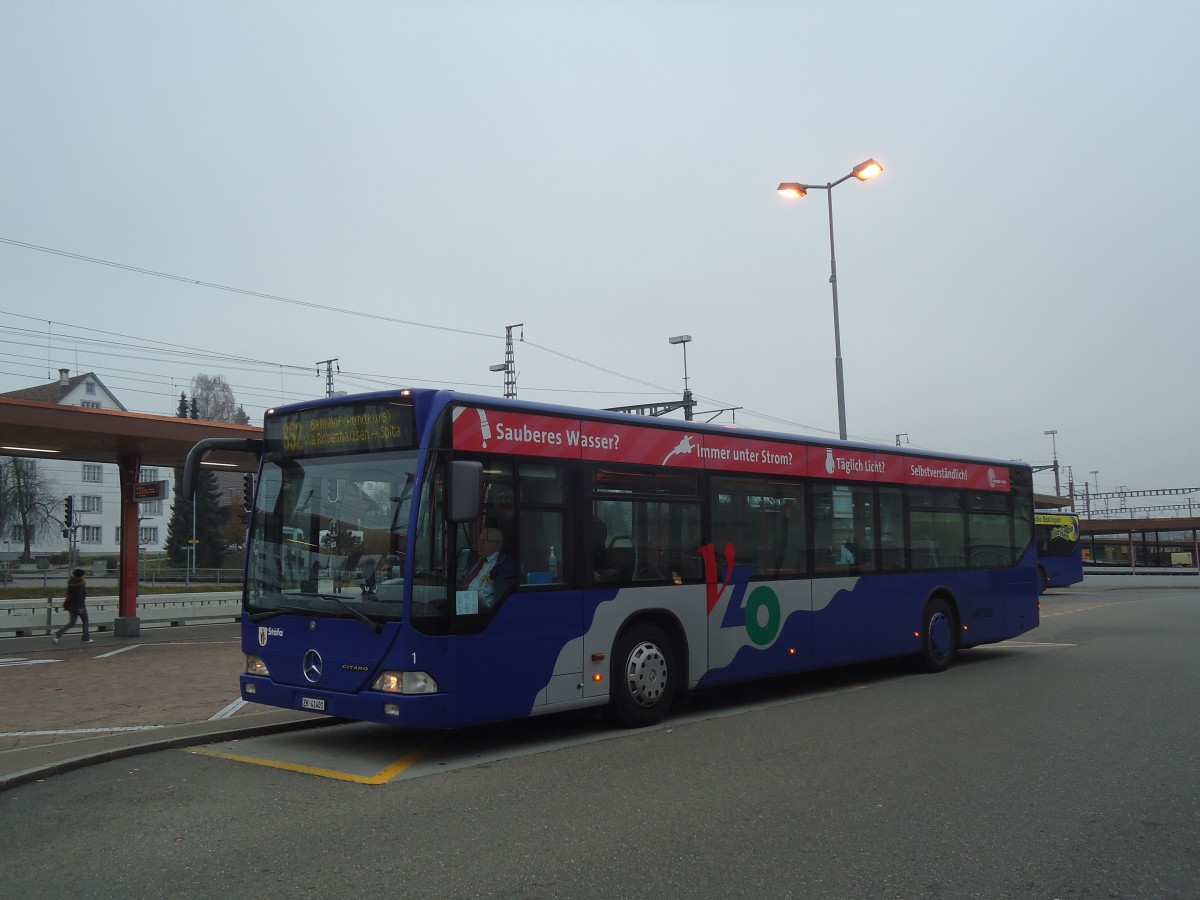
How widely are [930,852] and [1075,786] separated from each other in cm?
211

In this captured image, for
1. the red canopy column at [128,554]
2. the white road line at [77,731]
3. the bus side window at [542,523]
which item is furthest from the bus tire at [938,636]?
the red canopy column at [128,554]

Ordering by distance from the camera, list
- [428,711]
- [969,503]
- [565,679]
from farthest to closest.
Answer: [969,503] < [565,679] < [428,711]

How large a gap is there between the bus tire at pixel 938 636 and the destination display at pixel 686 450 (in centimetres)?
171

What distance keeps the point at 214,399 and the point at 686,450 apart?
90702mm

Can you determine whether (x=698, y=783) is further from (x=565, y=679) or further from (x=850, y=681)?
(x=850, y=681)

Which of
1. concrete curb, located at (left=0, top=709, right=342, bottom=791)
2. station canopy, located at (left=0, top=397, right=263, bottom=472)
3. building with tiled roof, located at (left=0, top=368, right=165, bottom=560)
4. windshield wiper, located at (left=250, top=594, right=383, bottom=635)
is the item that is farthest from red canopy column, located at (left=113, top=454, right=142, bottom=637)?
building with tiled roof, located at (left=0, top=368, right=165, bottom=560)

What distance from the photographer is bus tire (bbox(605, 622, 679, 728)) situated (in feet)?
30.6

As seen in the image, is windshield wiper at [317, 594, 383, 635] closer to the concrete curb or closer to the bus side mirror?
the bus side mirror

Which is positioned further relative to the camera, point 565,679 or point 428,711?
point 565,679

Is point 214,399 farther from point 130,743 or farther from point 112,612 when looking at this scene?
point 130,743

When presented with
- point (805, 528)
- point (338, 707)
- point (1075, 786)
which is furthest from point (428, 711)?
point (805, 528)

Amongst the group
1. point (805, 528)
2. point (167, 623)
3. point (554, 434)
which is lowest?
point (167, 623)

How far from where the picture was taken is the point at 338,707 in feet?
26.6

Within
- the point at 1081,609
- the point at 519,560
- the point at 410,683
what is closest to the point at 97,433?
the point at 519,560
